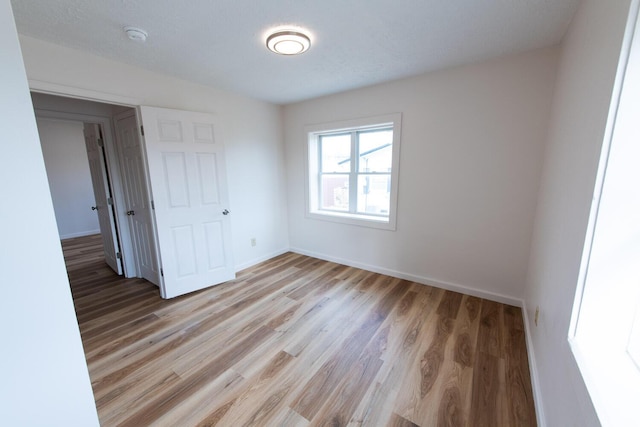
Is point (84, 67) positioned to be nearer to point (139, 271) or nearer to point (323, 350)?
point (139, 271)

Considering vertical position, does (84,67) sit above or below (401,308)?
above

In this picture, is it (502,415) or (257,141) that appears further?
(257,141)


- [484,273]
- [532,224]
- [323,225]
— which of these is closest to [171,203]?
[323,225]

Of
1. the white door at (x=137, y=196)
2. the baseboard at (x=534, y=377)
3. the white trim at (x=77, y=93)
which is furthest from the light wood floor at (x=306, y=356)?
the white trim at (x=77, y=93)

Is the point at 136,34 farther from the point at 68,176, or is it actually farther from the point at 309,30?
the point at 68,176

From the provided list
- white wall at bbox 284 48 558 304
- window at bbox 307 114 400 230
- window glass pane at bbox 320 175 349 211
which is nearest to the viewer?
white wall at bbox 284 48 558 304

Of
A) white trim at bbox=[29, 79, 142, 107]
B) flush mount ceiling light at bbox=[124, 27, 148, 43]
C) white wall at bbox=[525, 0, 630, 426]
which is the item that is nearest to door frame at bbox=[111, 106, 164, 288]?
white trim at bbox=[29, 79, 142, 107]

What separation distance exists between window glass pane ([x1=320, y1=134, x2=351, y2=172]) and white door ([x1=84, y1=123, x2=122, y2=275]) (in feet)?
9.64

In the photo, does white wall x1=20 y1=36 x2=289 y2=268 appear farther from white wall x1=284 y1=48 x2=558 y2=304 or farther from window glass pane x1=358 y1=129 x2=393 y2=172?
window glass pane x1=358 y1=129 x2=393 y2=172

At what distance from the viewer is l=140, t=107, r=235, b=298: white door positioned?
8.57 ft

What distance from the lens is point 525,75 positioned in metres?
2.19

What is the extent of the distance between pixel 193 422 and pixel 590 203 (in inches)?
87.6

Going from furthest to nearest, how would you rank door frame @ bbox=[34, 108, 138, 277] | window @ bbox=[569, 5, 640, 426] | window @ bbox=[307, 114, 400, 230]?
1. window @ bbox=[307, 114, 400, 230]
2. door frame @ bbox=[34, 108, 138, 277]
3. window @ bbox=[569, 5, 640, 426]

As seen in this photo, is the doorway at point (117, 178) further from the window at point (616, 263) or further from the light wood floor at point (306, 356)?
the window at point (616, 263)
